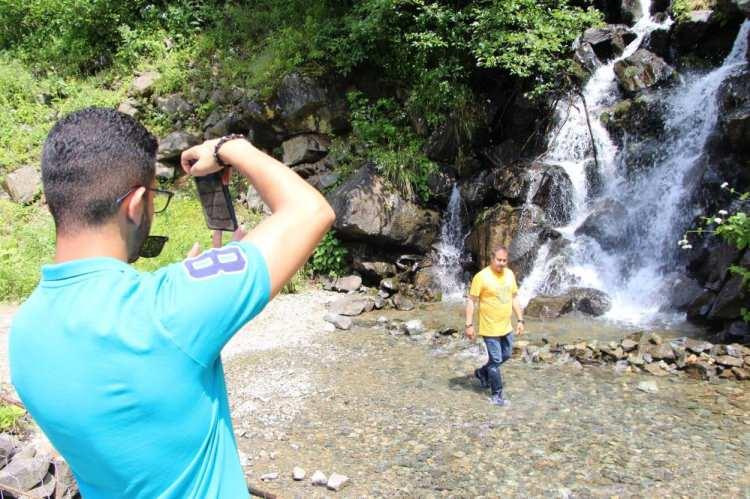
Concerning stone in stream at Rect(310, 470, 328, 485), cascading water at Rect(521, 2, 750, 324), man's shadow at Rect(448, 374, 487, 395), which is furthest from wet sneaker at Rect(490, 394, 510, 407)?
cascading water at Rect(521, 2, 750, 324)

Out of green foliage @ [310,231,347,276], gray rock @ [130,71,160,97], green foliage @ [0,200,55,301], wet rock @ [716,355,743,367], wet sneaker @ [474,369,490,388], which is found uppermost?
gray rock @ [130,71,160,97]

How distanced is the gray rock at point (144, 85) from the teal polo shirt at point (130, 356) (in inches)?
706

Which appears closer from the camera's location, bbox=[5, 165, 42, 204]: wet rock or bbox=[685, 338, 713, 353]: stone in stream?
bbox=[685, 338, 713, 353]: stone in stream

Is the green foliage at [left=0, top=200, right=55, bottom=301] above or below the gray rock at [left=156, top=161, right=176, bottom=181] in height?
below

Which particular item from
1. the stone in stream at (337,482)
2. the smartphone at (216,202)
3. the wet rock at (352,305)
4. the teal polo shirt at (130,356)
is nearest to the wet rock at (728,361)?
the stone in stream at (337,482)

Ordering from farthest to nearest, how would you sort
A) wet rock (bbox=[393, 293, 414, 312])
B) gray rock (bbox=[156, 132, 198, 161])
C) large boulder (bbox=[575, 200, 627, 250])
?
1. gray rock (bbox=[156, 132, 198, 161])
2. large boulder (bbox=[575, 200, 627, 250])
3. wet rock (bbox=[393, 293, 414, 312])

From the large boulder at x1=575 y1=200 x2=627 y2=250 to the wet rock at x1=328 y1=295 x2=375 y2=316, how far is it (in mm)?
4743

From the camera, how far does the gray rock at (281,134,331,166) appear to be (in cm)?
1445

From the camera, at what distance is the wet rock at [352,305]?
11133 millimetres

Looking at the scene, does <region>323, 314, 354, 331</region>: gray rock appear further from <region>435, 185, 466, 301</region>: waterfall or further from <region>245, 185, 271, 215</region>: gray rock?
<region>245, 185, 271, 215</region>: gray rock

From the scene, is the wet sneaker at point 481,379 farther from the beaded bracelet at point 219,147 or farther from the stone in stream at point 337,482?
the beaded bracelet at point 219,147

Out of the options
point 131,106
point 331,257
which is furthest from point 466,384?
point 131,106

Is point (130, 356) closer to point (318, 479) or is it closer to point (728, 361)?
point (318, 479)

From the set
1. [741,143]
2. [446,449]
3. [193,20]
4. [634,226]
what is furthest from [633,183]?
[193,20]
